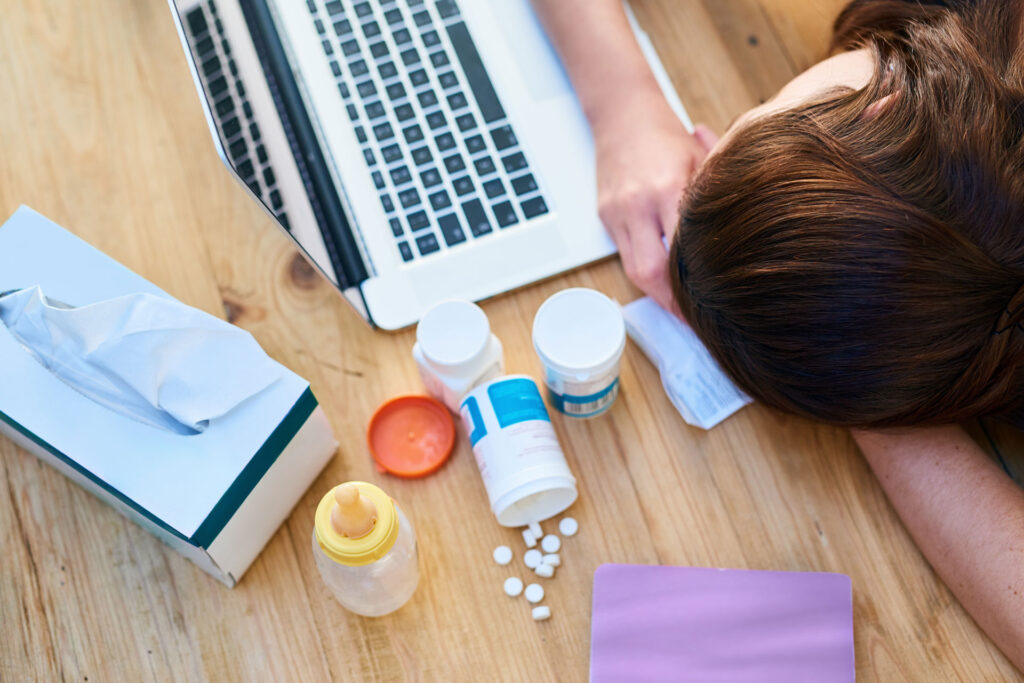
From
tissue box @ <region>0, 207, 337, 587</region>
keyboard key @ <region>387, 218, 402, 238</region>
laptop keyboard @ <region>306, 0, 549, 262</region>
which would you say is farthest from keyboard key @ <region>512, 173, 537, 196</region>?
tissue box @ <region>0, 207, 337, 587</region>

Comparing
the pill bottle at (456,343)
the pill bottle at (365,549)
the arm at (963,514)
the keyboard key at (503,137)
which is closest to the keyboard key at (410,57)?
the keyboard key at (503,137)

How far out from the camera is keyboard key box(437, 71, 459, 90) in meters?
0.75

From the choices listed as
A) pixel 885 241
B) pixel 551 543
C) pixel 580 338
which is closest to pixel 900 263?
pixel 885 241

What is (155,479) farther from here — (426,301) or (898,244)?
(898,244)

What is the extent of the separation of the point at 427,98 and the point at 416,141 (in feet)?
0.14

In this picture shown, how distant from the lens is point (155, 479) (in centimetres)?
55

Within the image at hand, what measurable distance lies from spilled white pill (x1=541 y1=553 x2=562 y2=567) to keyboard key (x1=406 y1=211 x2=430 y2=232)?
298 mm

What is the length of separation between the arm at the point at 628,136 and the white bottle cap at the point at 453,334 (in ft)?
0.54

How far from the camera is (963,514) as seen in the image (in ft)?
2.06

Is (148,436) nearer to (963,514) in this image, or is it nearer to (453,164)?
(453,164)

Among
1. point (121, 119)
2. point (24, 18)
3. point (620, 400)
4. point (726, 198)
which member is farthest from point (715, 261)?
point (24, 18)

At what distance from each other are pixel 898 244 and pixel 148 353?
0.50 m

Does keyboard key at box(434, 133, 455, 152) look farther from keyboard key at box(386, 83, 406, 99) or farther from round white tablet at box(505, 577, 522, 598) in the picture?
round white tablet at box(505, 577, 522, 598)

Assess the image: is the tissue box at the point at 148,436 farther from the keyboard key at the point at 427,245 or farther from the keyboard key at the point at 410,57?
the keyboard key at the point at 410,57
